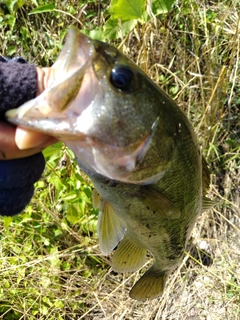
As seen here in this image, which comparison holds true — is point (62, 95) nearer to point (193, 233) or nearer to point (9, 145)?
point (9, 145)

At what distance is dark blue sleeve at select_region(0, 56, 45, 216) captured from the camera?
1.15 meters

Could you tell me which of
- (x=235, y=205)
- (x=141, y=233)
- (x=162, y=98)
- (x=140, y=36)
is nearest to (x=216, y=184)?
(x=235, y=205)

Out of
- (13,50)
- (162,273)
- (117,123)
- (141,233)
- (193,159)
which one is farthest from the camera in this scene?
(13,50)

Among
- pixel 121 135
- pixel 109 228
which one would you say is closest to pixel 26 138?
pixel 121 135

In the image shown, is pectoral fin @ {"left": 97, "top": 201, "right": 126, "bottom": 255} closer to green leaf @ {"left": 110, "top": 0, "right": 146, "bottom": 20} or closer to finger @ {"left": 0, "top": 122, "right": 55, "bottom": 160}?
finger @ {"left": 0, "top": 122, "right": 55, "bottom": 160}

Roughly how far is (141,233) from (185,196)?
253mm

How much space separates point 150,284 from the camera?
1.88 metres

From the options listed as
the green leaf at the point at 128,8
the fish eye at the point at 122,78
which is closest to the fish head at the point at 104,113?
the fish eye at the point at 122,78

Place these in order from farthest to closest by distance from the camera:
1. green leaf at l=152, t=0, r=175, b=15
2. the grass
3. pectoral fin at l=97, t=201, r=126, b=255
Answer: the grass < green leaf at l=152, t=0, r=175, b=15 < pectoral fin at l=97, t=201, r=126, b=255

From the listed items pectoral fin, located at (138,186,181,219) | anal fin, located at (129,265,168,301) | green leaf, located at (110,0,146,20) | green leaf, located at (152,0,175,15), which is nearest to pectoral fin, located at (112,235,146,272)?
anal fin, located at (129,265,168,301)

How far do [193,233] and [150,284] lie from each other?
0.99 meters

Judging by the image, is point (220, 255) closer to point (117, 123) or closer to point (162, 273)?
point (162, 273)

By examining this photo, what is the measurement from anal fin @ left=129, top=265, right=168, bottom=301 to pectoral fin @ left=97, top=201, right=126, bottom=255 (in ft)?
1.05

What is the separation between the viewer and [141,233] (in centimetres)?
162
